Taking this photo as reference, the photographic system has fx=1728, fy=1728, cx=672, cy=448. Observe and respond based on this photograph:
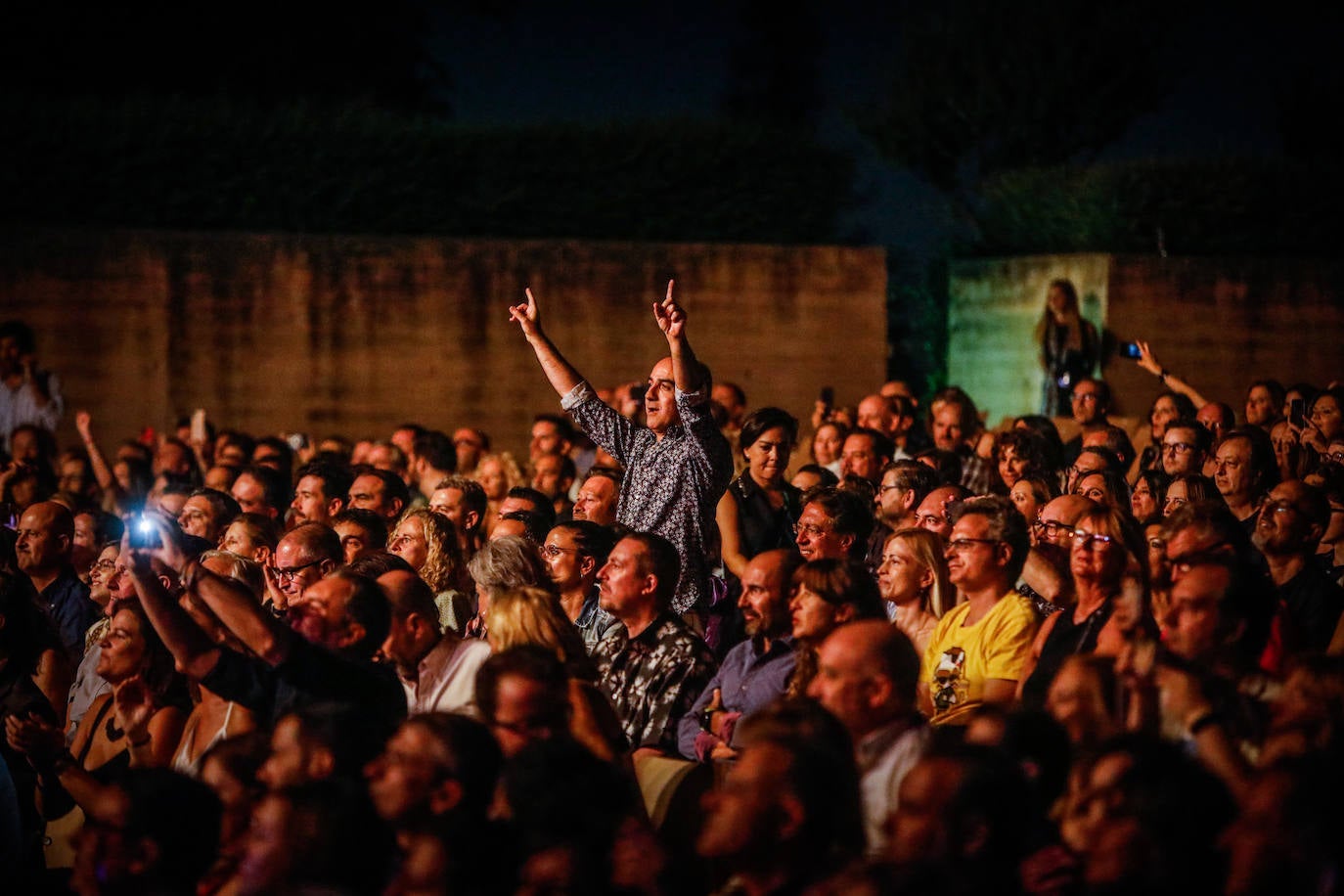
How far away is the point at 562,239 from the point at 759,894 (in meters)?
12.0

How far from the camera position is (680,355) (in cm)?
727

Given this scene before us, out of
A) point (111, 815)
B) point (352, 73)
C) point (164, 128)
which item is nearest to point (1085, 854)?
point (111, 815)

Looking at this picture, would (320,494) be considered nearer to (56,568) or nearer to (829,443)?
(56,568)

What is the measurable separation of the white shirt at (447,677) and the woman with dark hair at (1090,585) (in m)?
1.84

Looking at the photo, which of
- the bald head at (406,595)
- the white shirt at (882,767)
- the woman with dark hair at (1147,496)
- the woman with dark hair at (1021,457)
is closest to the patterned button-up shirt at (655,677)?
the bald head at (406,595)

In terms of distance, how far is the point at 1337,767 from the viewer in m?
3.97

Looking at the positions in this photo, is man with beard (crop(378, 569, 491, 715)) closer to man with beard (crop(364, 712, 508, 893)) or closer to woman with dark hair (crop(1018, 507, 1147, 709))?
man with beard (crop(364, 712, 508, 893))

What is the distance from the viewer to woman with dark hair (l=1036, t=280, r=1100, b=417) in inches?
584

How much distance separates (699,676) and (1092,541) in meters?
1.47

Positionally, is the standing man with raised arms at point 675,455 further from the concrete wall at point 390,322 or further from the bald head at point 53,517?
the concrete wall at point 390,322

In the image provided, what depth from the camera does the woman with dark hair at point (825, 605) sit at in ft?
18.7

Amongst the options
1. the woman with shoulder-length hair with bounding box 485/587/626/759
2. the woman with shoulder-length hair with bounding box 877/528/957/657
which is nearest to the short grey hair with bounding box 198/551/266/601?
the woman with shoulder-length hair with bounding box 485/587/626/759

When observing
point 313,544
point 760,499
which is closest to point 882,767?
point 313,544

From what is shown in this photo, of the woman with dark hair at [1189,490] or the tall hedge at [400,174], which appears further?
the tall hedge at [400,174]
